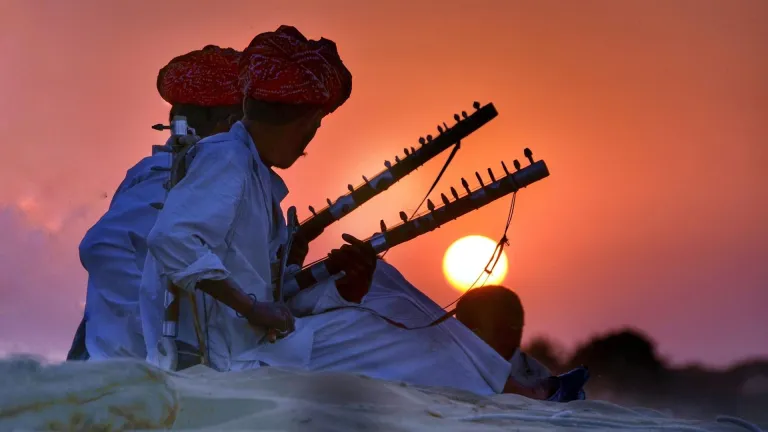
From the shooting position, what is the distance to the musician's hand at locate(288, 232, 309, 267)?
223 inches

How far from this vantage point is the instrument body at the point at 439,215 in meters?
5.00

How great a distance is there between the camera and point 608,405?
446 cm

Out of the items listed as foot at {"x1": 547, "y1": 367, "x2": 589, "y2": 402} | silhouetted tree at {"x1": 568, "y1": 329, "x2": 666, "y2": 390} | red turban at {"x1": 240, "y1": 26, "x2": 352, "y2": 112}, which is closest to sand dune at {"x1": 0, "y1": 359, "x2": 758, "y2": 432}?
red turban at {"x1": 240, "y1": 26, "x2": 352, "y2": 112}

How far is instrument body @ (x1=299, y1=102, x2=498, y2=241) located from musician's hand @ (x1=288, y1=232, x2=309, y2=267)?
3 cm

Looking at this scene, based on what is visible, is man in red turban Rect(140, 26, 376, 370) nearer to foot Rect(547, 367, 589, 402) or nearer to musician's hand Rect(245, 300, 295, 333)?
musician's hand Rect(245, 300, 295, 333)

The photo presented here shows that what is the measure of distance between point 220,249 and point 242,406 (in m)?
1.44

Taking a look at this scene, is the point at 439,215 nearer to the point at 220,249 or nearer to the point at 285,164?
the point at 285,164

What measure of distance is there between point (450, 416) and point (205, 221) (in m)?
1.45

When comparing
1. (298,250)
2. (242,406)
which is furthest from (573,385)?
(242,406)

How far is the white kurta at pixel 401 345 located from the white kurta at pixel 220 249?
217 millimetres

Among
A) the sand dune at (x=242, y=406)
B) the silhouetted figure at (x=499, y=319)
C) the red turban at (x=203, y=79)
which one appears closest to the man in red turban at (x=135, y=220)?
the red turban at (x=203, y=79)

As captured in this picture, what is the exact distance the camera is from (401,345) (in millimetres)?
4910

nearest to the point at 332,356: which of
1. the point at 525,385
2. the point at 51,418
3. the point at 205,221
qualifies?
the point at 205,221

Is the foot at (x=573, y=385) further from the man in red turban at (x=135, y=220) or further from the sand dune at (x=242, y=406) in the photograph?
the man in red turban at (x=135, y=220)
